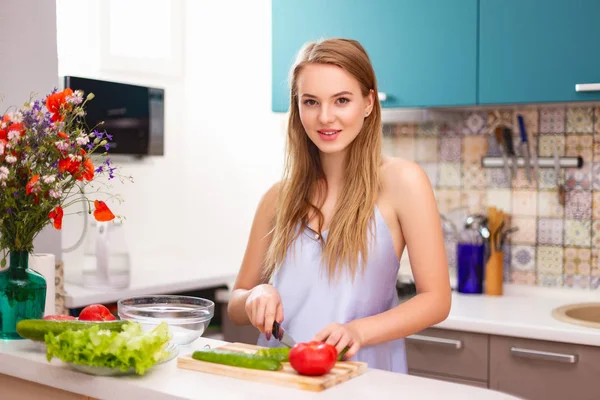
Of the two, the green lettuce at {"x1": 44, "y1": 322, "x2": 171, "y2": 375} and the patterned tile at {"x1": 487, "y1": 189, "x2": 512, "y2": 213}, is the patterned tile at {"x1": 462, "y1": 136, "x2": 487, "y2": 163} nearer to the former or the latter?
the patterned tile at {"x1": 487, "y1": 189, "x2": 512, "y2": 213}

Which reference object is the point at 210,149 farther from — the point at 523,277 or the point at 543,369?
the point at 543,369

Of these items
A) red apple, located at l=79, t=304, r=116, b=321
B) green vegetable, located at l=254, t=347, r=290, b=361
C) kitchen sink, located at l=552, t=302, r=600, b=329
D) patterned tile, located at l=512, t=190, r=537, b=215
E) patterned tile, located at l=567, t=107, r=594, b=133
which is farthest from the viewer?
patterned tile, located at l=512, t=190, r=537, b=215

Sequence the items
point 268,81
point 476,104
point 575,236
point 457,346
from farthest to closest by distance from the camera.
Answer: point 268,81 → point 575,236 → point 476,104 → point 457,346

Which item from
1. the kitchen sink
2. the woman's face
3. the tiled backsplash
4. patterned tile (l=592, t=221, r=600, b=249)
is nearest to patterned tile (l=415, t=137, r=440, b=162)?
the tiled backsplash

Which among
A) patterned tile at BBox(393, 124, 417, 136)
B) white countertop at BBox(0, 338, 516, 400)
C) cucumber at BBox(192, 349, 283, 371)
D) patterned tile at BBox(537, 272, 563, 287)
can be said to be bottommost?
patterned tile at BBox(537, 272, 563, 287)

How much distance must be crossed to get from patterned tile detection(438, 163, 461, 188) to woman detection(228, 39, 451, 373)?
125cm

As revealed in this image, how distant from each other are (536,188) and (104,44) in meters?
1.91

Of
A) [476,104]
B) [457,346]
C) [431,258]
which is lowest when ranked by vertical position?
[457,346]

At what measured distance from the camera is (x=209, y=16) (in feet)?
12.2

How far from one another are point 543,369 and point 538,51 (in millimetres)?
1044

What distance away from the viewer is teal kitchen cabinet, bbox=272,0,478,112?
105 inches

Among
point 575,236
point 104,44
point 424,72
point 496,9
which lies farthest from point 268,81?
point 575,236

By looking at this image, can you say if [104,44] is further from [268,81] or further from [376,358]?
[376,358]

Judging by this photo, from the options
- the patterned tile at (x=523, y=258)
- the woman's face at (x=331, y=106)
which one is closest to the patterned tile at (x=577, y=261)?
the patterned tile at (x=523, y=258)
